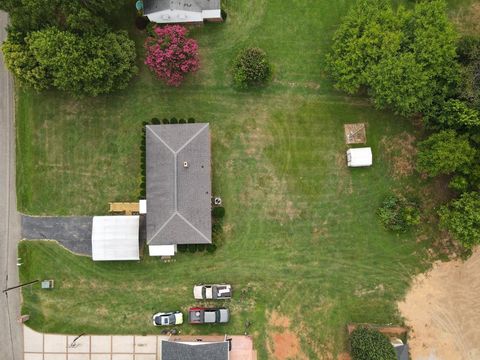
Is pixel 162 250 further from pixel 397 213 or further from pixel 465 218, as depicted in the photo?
pixel 465 218

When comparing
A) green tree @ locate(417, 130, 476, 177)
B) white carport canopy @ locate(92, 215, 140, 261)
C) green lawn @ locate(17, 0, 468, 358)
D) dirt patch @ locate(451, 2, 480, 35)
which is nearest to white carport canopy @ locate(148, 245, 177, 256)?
white carport canopy @ locate(92, 215, 140, 261)

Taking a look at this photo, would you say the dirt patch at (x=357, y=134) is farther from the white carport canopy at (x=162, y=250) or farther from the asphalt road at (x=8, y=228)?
the asphalt road at (x=8, y=228)

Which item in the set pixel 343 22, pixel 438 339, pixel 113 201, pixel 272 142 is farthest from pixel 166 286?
pixel 343 22

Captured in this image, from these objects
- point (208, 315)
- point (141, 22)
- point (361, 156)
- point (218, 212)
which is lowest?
point (208, 315)

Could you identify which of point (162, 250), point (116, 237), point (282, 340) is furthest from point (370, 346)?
point (116, 237)

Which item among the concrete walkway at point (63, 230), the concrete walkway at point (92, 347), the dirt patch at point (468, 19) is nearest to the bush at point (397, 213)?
the dirt patch at point (468, 19)

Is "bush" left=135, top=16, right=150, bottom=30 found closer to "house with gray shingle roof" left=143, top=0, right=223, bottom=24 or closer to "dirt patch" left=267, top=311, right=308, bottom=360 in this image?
"house with gray shingle roof" left=143, top=0, right=223, bottom=24

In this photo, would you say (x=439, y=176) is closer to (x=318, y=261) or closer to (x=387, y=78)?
(x=387, y=78)

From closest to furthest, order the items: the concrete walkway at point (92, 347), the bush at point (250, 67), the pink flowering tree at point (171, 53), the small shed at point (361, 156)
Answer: the pink flowering tree at point (171, 53) < the bush at point (250, 67) < the small shed at point (361, 156) < the concrete walkway at point (92, 347)
